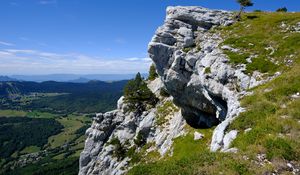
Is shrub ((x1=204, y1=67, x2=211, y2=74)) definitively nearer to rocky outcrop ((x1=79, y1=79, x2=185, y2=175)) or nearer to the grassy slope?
the grassy slope

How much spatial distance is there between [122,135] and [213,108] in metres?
26.1

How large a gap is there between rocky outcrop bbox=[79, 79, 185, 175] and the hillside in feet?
0.78

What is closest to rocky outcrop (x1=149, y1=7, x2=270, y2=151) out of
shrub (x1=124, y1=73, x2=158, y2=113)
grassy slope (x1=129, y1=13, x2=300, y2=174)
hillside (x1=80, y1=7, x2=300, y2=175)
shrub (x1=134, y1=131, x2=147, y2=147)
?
hillside (x1=80, y1=7, x2=300, y2=175)

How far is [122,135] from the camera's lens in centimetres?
6078

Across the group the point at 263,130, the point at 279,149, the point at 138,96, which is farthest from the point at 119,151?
the point at 279,149

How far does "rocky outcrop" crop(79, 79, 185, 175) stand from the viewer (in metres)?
49.9

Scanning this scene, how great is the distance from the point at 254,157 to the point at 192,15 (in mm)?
41649

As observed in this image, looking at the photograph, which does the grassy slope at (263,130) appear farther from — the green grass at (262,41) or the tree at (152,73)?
the tree at (152,73)

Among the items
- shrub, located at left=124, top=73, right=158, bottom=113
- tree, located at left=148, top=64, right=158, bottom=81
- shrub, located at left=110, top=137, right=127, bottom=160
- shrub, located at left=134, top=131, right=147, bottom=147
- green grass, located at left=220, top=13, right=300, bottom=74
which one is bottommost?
shrub, located at left=110, top=137, right=127, bottom=160

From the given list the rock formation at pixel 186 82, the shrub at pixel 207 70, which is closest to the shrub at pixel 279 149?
the rock formation at pixel 186 82

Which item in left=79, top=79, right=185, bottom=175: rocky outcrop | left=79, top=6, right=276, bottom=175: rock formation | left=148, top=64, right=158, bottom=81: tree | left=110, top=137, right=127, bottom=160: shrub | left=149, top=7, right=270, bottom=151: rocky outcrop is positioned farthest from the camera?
left=148, top=64, right=158, bottom=81: tree

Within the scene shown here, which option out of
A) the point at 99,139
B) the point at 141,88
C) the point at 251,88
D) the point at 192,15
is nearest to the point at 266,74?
the point at 251,88

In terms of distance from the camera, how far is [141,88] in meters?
61.9

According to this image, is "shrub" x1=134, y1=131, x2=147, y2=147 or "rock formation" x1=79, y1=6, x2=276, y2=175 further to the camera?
"shrub" x1=134, y1=131, x2=147, y2=147
